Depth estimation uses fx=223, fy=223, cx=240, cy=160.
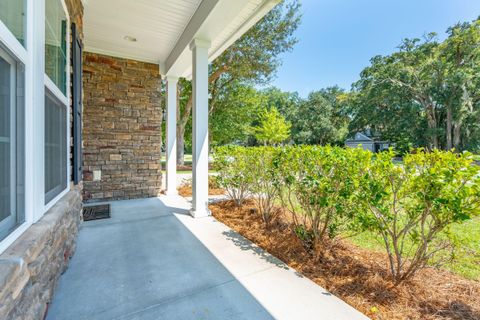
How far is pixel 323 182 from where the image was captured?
245 cm

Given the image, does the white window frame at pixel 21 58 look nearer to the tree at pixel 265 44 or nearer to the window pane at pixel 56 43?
the window pane at pixel 56 43

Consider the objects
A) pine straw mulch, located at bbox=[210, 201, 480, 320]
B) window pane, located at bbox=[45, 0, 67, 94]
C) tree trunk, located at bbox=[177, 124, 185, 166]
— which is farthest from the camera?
tree trunk, located at bbox=[177, 124, 185, 166]

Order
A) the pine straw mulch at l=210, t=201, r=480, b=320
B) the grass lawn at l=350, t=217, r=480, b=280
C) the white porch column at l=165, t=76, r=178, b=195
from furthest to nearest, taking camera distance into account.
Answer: the white porch column at l=165, t=76, r=178, b=195
the grass lawn at l=350, t=217, r=480, b=280
the pine straw mulch at l=210, t=201, r=480, b=320

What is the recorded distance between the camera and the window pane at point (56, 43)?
1.95m

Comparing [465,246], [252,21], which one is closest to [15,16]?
[252,21]

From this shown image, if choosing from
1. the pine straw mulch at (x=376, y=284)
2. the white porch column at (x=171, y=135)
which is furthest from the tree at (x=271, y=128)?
the pine straw mulch at (x=376, y=284)

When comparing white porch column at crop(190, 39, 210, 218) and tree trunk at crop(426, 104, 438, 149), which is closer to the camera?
white porch column at crop(190, 39, 210, 218)

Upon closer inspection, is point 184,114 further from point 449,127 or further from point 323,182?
point 449,127

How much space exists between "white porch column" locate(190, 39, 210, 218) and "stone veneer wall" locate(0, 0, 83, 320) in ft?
6.86

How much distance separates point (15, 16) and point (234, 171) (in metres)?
3.74

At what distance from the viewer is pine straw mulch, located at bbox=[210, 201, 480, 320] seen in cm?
177

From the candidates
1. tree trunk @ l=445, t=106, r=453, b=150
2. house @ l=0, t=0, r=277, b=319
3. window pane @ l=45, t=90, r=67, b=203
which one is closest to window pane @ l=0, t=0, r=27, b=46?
house @ l=0, t=0, r=277, b=319

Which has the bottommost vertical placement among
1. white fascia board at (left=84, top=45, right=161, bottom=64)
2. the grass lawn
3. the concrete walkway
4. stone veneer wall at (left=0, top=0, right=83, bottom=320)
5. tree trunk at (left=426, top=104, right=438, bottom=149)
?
the concrete walkway

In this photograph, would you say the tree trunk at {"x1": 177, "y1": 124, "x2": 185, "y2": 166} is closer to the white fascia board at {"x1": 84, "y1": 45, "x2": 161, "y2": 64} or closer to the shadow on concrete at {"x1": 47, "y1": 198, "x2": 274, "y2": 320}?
the white fascia board at {"x1": 84, "y1": 45, "x2": 161, "y2": 64}
